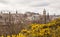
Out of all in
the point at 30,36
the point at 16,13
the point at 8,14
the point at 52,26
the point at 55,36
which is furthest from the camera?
the point at 16,13

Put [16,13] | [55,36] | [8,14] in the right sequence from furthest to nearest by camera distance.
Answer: [16,13], [8,14], [55,36]

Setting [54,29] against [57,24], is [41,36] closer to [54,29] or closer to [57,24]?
[54,29]

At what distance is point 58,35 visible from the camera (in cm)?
2394

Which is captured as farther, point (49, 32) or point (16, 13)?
point (16, 13)

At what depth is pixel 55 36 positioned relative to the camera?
A: 23.7 metres

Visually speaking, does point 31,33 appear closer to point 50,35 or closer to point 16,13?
point 50,35

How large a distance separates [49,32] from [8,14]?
8522 centimetres

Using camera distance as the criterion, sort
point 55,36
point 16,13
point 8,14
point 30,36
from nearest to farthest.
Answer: point 55,36 → point 30,36 → point 8,14 → point 16,13

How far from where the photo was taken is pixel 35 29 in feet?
88.4

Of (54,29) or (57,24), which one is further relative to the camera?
(57,24)

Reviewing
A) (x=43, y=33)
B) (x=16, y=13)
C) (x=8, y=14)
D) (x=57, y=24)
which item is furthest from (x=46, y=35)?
(x=16, y=13)

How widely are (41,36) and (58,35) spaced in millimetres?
1990

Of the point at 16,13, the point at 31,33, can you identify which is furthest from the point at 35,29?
the point at 16,13

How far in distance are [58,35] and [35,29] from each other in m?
4.00
